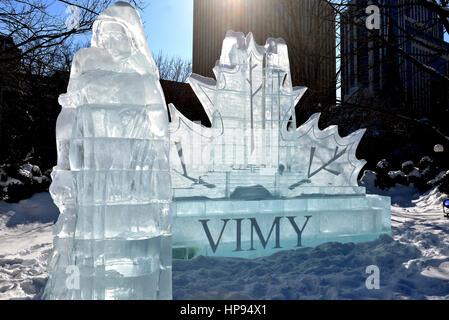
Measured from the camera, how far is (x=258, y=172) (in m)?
4.88

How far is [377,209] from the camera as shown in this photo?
4.94 m

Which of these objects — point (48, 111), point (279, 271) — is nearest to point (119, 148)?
point (279, 271)

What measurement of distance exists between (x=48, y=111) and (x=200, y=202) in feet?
39.6

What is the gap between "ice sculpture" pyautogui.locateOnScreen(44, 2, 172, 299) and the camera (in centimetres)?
226

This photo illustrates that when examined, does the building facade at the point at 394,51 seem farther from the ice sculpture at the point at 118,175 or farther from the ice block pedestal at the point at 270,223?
the ice sculpture at the point at 118,175

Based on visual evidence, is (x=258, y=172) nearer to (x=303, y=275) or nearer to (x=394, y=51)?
(x=303, y=275)

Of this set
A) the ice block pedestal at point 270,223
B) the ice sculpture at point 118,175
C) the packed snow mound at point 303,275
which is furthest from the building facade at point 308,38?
the ice sculpture at point 118,175

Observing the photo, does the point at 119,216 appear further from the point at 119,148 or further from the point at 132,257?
the point at 119,148

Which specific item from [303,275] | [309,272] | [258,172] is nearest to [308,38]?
[258,172]

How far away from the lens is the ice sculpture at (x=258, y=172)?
4.17 metres

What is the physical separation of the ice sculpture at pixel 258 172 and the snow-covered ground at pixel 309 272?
0.29 metres

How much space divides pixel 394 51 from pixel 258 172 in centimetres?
486
